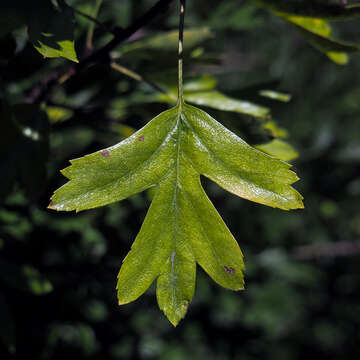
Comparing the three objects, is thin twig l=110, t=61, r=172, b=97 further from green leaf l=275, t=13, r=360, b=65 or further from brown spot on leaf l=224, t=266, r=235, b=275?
brown spot on leaf l=224, t=266, r=235, b=275

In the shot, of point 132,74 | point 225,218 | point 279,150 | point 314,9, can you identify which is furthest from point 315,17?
point 225,218

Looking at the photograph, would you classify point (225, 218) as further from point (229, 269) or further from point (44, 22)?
point (44, 22)

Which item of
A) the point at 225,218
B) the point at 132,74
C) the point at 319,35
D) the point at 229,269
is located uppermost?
the point at 319,35

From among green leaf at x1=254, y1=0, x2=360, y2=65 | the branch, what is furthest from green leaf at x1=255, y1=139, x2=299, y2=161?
the branch

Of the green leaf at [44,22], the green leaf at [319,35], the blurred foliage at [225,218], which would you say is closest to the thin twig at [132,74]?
the blurred foliage at [225,218]

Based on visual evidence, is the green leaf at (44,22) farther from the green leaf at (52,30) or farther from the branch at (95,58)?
the branch at (95,58)
